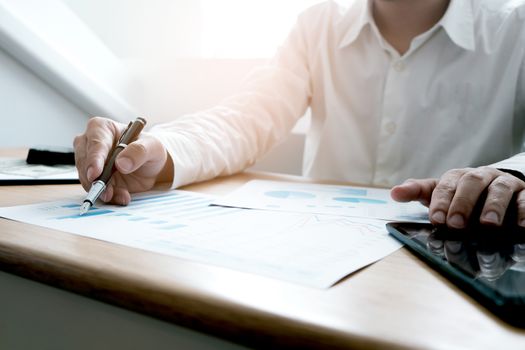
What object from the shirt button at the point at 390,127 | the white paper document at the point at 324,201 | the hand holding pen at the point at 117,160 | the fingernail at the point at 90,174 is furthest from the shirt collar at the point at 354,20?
the fingernail at the point at 90,174

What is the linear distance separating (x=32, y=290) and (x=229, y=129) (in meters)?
0.55

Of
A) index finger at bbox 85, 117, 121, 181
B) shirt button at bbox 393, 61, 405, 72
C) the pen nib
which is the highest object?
shirt button at bbox 393, 61, 405, 72

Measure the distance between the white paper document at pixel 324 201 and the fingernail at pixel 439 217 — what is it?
0.04 meters

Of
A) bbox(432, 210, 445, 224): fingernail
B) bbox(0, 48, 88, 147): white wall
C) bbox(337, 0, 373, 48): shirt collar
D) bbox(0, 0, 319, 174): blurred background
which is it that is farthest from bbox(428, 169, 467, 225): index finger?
bbox(0, 48, 88, 147): white wall

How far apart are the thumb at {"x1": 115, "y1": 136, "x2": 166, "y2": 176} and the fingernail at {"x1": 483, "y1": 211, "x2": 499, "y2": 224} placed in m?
0.38

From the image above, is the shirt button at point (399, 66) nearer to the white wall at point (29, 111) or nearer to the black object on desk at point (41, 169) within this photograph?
the black object on desk at point (41, 169)

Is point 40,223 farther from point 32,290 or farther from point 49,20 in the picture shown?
point 49,20

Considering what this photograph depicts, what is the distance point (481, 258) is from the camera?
0.28 metres

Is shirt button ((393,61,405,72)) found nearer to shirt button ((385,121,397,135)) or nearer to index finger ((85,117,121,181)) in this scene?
shirt button ((385,121,397,135))

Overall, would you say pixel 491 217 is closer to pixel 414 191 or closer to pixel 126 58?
pixel 414 191

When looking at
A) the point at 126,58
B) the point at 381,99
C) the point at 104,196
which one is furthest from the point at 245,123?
the point at 126,58

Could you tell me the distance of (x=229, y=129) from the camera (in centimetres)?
81

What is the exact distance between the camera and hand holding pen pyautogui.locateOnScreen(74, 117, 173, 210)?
1.56ft

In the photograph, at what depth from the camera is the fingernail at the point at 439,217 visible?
1.28ft
